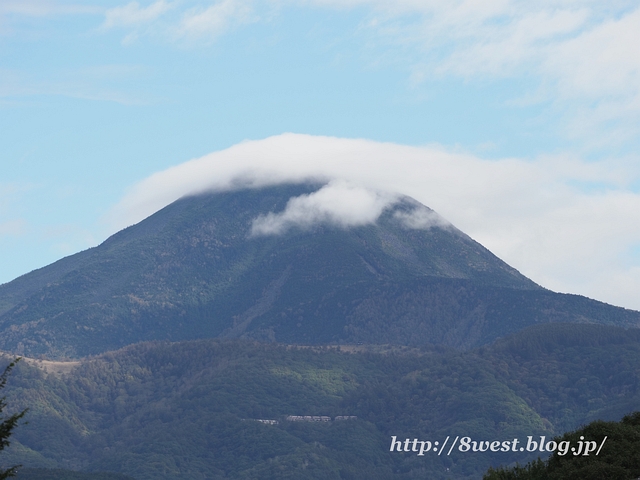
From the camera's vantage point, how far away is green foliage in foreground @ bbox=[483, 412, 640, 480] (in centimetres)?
9331

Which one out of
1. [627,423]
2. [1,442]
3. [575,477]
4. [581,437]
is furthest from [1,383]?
[627,423]

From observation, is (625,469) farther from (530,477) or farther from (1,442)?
(1,442)

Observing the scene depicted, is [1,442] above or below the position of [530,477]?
→ above

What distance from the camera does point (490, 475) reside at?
342 ft

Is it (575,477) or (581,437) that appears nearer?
(575,477)

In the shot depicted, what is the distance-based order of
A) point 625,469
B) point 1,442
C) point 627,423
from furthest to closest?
point 627,423 → point 625,469 → point 1,442

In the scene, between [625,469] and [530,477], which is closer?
[625,469]

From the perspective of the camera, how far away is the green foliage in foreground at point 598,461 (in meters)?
93.3

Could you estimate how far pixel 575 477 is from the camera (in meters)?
95.9

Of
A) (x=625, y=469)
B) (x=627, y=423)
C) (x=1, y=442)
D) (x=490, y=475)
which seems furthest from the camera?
(x=627, y=423)

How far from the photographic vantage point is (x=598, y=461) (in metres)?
95.6

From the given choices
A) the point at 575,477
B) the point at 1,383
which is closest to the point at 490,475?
the point at 575,477

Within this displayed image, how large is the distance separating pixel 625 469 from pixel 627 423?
1906cm

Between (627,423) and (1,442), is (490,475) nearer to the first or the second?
(627,423)
